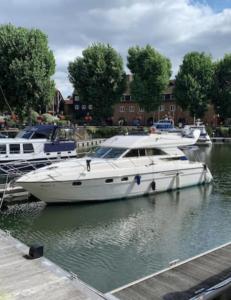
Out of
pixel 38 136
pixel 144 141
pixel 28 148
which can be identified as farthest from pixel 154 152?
pixel 38 136

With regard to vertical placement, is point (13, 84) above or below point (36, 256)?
above

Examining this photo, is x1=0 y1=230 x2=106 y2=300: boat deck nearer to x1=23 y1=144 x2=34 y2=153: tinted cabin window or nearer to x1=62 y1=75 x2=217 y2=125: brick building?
x1=23 y1=144 x2=34 y2=153: tinted cabin window

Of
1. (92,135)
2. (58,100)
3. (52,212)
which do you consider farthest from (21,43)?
(58,100)

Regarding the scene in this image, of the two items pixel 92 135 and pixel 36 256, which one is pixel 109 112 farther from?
pixel 36 256

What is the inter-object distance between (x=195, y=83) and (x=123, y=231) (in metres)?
52.4

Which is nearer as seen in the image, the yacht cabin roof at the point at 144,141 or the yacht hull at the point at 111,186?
the yacht hull at the point at 111,186

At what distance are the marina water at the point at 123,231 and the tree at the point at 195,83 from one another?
145 ft

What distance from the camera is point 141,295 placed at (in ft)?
24.8

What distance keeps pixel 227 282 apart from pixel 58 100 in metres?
87.4

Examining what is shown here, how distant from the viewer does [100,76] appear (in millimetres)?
60062

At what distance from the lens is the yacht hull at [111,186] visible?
17.0 meters

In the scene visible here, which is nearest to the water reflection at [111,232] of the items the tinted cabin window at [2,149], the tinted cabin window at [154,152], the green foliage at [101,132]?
the tinted cabin window at [154,152]

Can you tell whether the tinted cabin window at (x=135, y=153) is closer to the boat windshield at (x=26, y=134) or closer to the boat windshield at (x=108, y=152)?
the boat windshield at (x=108, y=152)

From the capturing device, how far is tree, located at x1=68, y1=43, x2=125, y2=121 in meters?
60.1
